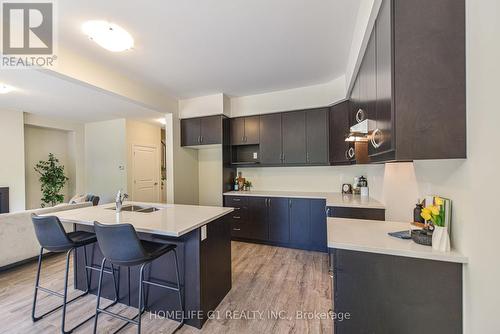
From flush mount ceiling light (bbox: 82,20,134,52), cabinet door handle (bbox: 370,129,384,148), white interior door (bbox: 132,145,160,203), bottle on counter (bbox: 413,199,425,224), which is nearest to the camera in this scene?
cabinet door handle (bbox: 370,129,384,148)

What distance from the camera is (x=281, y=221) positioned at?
3578mm

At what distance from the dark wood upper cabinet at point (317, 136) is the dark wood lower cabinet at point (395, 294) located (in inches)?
94.2

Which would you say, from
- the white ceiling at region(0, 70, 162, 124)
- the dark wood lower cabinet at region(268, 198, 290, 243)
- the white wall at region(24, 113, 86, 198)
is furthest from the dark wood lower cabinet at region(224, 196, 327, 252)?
the white wall at region(24, 113, 86, 198)

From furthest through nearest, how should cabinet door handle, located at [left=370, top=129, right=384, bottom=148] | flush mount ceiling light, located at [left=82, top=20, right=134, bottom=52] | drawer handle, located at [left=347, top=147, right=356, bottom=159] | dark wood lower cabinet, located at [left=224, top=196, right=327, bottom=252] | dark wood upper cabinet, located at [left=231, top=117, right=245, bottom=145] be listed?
dark wood upper cabinet, located at [left=231, top=117, right=245, bottom=145] < dark wood lower cabinet, located at [left=224, top=196, right=327, bottom=252] < drawer handle, located at [left=347, top=147, right=356, bottom=159] < flush mount ceiling light, located at [left=82, top=20, right=134, bottom=52] < cabinet door handle, located at [left=370, top=129, right=384, bottom=148]

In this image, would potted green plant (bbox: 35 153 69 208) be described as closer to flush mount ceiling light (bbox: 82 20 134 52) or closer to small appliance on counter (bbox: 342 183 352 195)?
flush mount ceiling light (bbox: 82 20 134 52)

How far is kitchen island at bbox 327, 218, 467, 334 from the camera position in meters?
1.11

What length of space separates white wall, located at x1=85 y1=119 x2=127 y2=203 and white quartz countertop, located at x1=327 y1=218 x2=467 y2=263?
5.22 m

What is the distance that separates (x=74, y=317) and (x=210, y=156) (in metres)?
3.36

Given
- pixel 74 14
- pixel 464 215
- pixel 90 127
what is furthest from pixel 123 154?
pixel 464 215

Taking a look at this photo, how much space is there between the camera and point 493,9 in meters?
0.85

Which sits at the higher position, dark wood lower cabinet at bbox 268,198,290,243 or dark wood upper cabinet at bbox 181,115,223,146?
dark wood upper cabinet at bbox 181,115,223,146

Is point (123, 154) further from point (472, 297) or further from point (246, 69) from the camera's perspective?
point (472, 297)

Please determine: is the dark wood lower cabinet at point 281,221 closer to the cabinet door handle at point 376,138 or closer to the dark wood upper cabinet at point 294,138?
the dark wood upper cabinet at point 294,138

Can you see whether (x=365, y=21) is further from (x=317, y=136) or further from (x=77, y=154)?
(x=77, y=154)
